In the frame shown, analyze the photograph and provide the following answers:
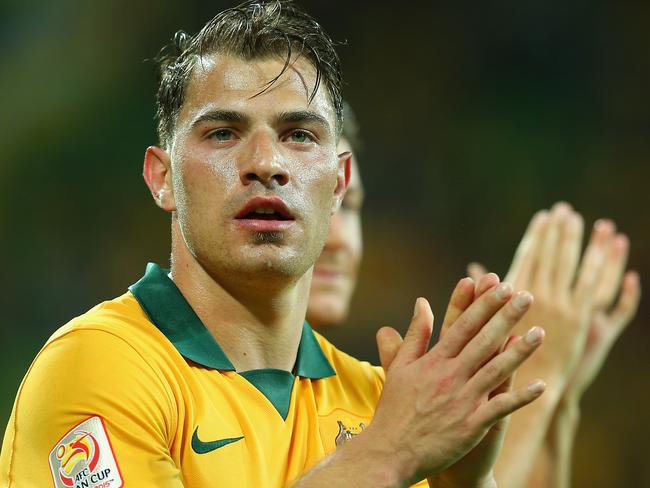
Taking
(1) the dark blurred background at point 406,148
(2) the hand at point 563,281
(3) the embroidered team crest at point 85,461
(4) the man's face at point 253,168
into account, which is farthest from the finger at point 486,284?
(1) the dark blurred background at point 406,148

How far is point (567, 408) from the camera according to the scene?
3432mm

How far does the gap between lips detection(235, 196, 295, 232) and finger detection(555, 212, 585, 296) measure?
1.19 metres

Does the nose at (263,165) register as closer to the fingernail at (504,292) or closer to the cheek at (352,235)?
the fingernail at (504,292)

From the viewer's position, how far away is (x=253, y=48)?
2211 mm

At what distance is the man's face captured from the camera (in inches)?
81.8

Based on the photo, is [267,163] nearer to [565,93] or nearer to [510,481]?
[510,481]

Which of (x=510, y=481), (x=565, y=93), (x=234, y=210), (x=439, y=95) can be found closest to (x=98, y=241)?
(x=439, y=95)

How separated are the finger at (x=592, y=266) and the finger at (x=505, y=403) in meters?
1.34

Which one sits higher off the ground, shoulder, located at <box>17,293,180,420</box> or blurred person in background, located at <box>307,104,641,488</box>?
blurred person in background, located at <box>307,104,641,488</box>

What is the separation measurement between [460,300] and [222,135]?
660mm

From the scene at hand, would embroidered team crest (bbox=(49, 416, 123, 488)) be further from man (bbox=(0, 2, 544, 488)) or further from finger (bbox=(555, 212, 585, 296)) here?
finger (bbox=(555, 212, 585, 296))

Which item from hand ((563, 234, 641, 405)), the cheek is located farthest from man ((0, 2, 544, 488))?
the cheek

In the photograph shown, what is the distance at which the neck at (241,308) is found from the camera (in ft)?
7.14

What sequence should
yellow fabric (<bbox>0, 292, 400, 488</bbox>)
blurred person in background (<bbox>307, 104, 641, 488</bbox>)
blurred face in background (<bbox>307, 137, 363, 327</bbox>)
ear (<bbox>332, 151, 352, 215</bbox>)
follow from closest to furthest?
1. yellow fabric (<bbox>0, 292, 400, 488</bbox>)
2. ear (<bbox>332, 151, 352, 215</bbox>)
3. blurred person in background (<bbox>307, 104, 641, 488</bbox>)
4. blurred face in background (<bbox>307, 137, 363, 327</bbox>)
